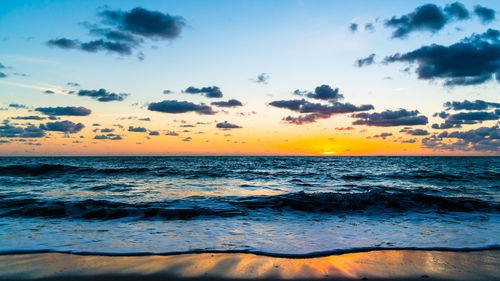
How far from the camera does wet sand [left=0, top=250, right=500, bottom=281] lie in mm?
4480

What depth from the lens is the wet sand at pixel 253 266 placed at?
4.48 m

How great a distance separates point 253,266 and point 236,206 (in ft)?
21.2

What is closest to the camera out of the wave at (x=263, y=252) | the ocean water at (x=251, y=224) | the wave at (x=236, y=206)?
the wave at (x=263, y=252)

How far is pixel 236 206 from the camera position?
1133cm

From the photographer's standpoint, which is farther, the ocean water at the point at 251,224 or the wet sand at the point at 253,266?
the ocean water at the point at 251,224

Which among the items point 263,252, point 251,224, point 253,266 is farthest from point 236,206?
point 253,266

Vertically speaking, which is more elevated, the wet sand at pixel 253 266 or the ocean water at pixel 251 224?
the wet sand at pixel 253 266

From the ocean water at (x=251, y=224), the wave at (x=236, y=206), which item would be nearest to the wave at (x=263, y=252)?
the ocean water at (x=251, y=224)

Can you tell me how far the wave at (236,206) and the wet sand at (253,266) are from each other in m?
4.05

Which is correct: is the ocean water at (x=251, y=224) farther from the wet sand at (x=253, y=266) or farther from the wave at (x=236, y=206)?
the wet sand at (x=253, y=266)

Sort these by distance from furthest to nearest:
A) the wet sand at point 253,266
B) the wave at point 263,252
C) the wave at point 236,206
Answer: the wave at point 236,206, the wave at point 263,252, the wet sand at point 253,266

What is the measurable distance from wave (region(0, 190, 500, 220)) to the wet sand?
4.05 m

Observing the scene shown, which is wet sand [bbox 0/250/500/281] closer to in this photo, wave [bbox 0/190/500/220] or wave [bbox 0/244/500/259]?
wave [bbox 0/244/500/259]

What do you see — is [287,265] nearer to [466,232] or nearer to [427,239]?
[427,239]
